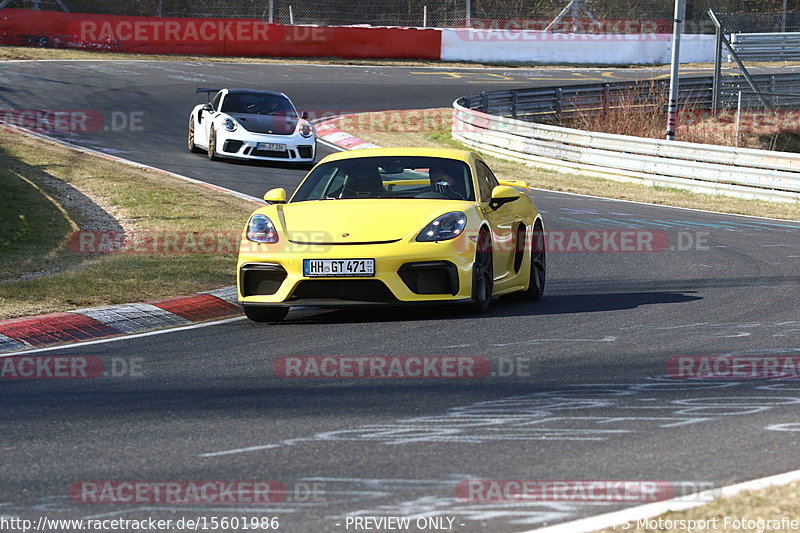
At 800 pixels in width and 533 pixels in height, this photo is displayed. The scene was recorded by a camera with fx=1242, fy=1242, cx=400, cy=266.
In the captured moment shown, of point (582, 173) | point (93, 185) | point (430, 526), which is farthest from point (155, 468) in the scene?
point (582, 173)

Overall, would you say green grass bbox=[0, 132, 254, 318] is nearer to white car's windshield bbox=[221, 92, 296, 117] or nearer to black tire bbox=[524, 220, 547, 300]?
black tire bbox=[524, 220, 547, 300]

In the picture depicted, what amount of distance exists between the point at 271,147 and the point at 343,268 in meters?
13.4

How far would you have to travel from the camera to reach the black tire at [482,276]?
9.43 m

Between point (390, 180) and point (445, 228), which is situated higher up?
point (390, 180)

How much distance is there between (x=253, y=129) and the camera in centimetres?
2225

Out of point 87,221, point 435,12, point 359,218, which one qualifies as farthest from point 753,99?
point 359,218

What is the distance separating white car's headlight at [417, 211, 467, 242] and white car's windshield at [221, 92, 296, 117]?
13.9 metres

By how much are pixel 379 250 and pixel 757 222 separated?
10.4 meters

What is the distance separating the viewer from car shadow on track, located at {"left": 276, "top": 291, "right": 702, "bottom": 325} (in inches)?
377

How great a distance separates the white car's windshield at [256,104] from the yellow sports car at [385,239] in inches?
494

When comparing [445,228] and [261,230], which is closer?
[445,228]

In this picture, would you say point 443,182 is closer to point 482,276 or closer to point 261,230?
point 482,276

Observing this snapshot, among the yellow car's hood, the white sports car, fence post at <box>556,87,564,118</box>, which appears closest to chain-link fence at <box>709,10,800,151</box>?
fence post at <box>556,87,564,118</box>

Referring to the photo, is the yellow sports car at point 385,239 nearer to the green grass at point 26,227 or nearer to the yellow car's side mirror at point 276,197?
the yellow car's side mirror at point 276,197
